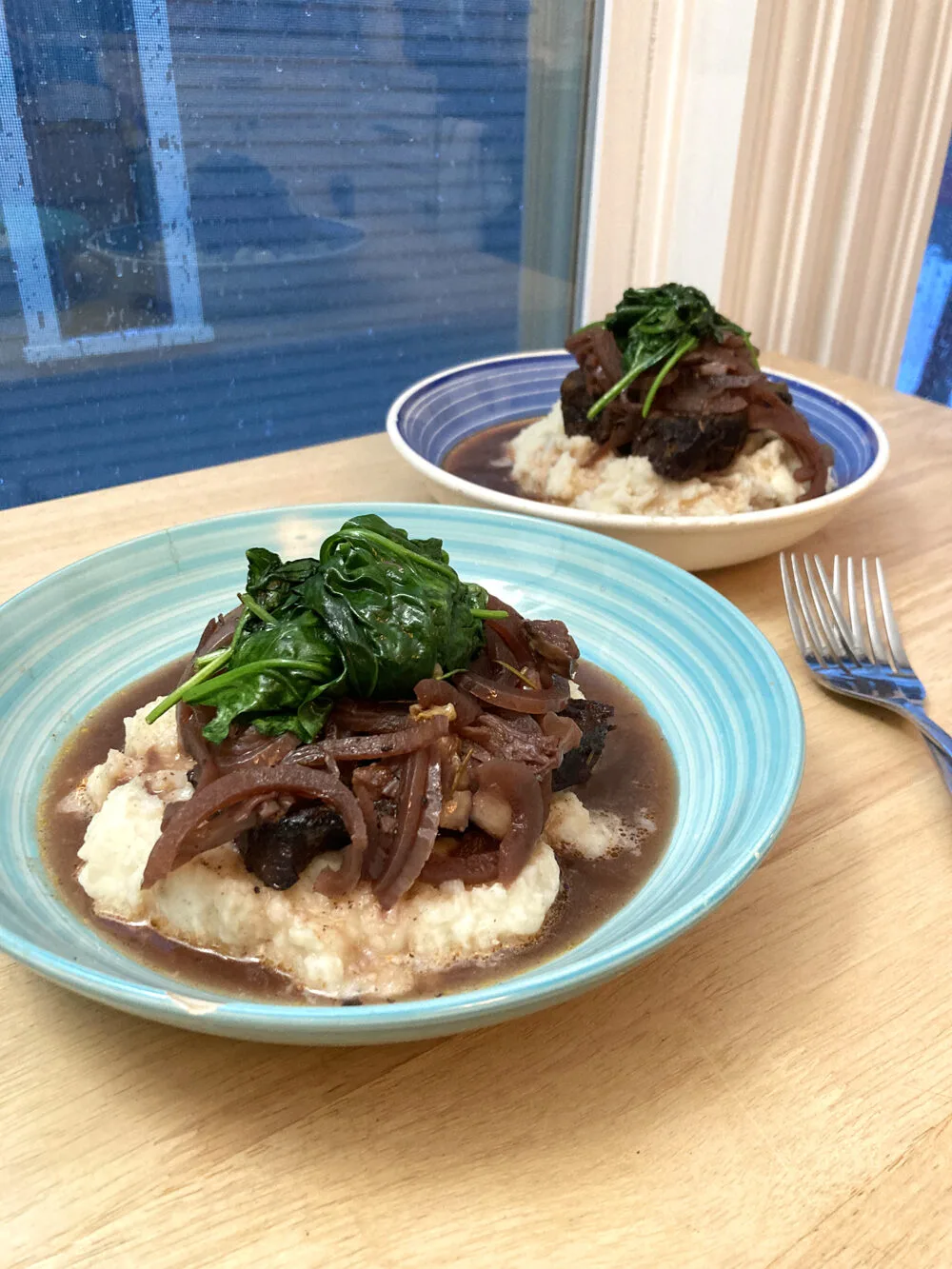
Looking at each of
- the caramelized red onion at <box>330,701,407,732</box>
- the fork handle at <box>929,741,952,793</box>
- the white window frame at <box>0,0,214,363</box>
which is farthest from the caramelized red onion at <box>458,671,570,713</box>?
the white window frame at <box>0,0,214,363</box>

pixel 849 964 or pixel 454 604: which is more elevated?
pixel 454 604

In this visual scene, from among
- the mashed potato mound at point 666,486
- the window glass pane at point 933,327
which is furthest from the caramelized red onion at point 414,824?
the window glass pane at point 933,327

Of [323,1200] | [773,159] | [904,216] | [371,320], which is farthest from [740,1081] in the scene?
[904,216]

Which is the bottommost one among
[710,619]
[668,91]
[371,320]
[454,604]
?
[371,320]

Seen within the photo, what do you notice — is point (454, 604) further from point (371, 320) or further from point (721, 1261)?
point (371, 320)

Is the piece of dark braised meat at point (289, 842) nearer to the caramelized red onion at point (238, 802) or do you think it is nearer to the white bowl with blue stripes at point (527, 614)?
the caramelized red onion at point (238, 802)

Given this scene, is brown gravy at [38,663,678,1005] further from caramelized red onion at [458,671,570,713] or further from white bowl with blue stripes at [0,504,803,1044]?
caramelized red onion at [458,671,570,713]
